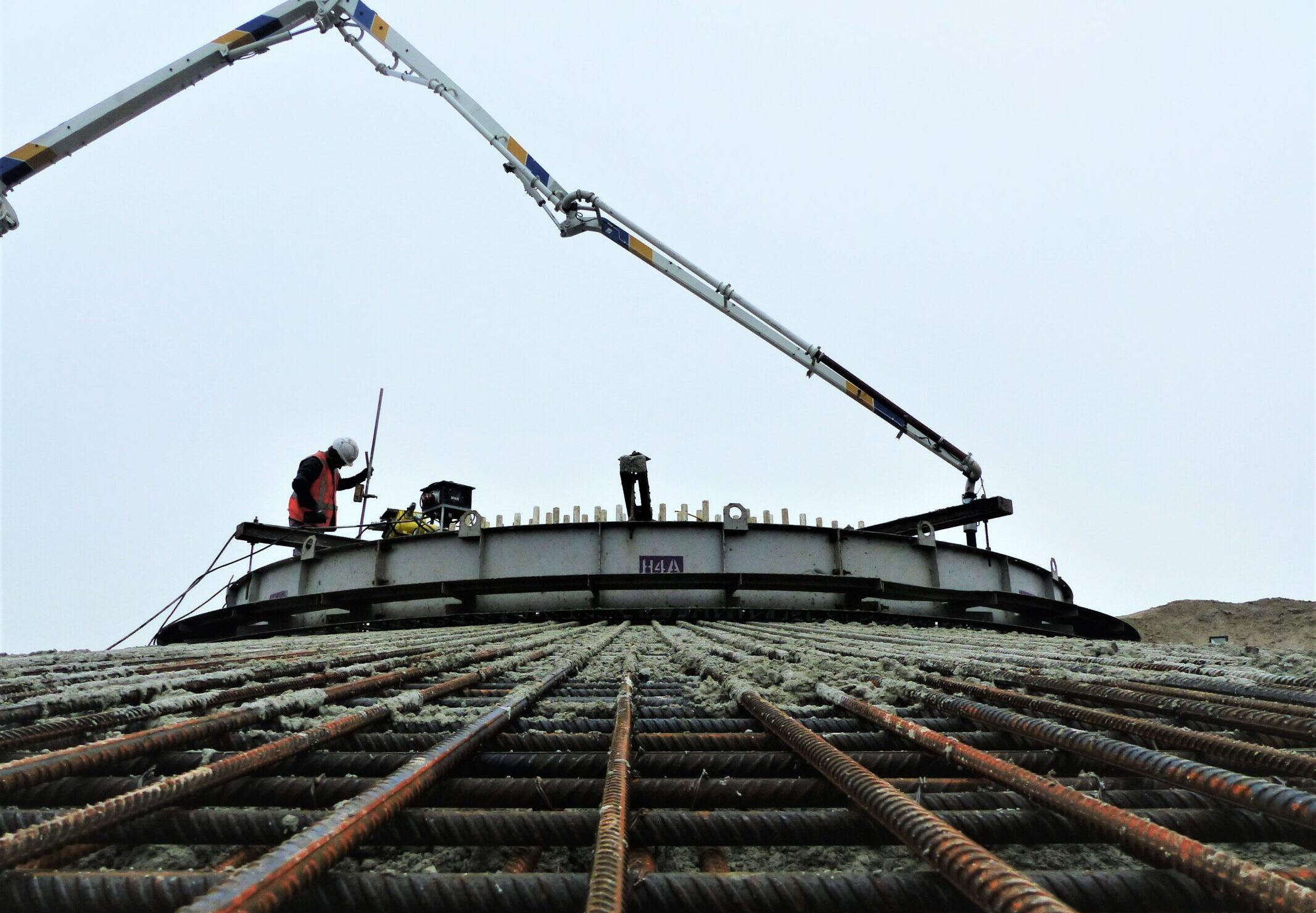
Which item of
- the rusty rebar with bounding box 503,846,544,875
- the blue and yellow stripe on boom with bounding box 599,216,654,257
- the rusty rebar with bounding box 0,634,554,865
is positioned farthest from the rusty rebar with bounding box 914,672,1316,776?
the blue and yellow stripe on boom with bounding box 599,216,654,257

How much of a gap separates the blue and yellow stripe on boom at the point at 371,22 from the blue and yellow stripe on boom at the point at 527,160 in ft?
8.69

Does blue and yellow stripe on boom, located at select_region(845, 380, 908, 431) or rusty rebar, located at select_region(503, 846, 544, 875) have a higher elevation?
blue and yellow stripe on boom, located at select_region(845, 380, 908, 431)

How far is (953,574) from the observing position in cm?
1002

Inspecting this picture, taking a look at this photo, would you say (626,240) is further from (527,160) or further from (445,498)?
(445,498)

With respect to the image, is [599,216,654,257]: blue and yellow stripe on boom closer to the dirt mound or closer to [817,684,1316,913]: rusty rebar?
[817,684,1316,913]: rusty rebar

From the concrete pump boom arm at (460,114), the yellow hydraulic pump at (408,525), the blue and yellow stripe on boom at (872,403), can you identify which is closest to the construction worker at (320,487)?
the yellow hydraulic pump at (408,525)

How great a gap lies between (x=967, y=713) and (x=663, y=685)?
48.6 inches

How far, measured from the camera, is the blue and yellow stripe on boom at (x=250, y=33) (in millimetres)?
11188

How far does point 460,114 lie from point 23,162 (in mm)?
6319

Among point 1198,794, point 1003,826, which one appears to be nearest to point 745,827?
point 1003,826

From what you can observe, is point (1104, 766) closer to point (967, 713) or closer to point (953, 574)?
point (967, 713)

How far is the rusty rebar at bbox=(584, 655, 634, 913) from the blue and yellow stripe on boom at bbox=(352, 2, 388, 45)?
1408 centimetres

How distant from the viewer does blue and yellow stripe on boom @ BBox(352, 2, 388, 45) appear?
41.0 feet

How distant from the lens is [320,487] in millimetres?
11195
